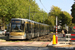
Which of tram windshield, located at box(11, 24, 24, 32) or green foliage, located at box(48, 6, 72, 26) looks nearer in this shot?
Answer: tram windshield, located at box(11, 24, 24, 32)

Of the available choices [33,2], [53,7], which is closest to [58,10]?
[53,7]

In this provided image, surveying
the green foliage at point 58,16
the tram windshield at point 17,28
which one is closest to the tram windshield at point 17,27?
the tram windshield at point 17,28

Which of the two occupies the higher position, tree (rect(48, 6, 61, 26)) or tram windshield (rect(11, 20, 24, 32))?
tree (rect(48, 6, 61, 26))

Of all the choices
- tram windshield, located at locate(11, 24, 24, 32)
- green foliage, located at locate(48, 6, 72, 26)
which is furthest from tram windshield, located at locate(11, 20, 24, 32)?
green foliage, located at locate(48, 6, 72, 26)

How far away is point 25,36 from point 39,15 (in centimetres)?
5365

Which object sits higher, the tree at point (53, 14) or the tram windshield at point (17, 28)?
the tree at point (53, 14)

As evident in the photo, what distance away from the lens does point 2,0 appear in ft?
143

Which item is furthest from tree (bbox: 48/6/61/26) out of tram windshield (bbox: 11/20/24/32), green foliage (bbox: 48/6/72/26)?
tram windshield (bbox: 11/20/24/32)

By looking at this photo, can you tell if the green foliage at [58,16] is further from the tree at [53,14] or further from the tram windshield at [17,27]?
the tram windshield at [17,27]

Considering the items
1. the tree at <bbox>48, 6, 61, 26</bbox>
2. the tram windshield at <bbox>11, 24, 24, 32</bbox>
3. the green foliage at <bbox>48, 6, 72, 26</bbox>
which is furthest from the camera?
the green foliage at <bbox>48, 6, 72, 26</bbox>

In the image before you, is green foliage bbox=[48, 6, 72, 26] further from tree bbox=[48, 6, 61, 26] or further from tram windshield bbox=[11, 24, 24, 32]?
tram windshield bbox=[11, 24, 24, 32]

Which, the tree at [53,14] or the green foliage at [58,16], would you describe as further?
the green foliage at [58,16]

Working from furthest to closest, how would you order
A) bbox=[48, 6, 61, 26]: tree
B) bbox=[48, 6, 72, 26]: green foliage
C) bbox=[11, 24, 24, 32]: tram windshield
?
bbox=[48, 6, 72, 26]: green foliage
bbox=[48, 6, 61, 26]: tree
bbox=[11, 24, 24, 32]: tram windshield

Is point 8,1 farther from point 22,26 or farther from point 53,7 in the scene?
point 53,7
